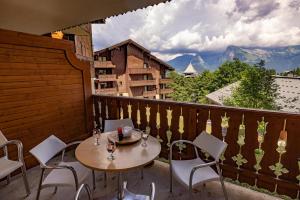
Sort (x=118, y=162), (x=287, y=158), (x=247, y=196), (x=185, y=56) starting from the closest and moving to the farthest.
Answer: (x=118, y=162) < (x=287, y=158) < (x=247, y=196) < (x=185, y=56)

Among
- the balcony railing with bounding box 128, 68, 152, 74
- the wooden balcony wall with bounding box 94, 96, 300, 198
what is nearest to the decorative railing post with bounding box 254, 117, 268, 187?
the wooden balcony wall with bounding box 94, 96, 300, 198

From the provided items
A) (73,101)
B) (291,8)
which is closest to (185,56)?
(291,8)

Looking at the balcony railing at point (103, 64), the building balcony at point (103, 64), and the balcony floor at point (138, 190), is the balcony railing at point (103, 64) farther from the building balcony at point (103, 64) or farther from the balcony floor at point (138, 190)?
the balcony floor at point (138, 190)

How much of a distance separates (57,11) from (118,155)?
10.0 ft

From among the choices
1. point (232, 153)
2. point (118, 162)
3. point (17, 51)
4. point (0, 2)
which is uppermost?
point (0, 2)

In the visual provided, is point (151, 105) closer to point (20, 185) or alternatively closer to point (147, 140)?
point (147, 140)

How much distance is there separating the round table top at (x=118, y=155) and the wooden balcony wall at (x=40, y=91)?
131cm

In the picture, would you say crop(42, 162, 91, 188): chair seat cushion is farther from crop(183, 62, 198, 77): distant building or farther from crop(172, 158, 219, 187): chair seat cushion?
crop(183, 62, 198, 77): distant building

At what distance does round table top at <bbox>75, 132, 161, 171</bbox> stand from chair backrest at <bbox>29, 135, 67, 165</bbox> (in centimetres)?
29

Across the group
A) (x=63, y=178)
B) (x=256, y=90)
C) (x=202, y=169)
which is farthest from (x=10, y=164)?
(x=256, y=90)

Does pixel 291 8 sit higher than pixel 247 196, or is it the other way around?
pixel 291 8

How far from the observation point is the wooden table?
1.60 meters

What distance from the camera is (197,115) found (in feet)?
8.50

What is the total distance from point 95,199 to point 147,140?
2.91ft
